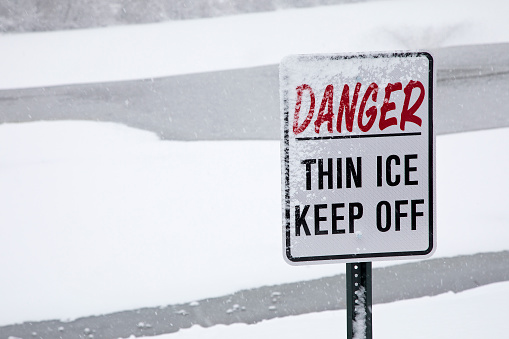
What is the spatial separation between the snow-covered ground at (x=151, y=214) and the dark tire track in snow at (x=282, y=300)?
113 mm

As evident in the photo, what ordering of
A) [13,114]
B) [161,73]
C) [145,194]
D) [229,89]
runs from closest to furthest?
[145,194]
[13,114]
[229,89]
[161,73]

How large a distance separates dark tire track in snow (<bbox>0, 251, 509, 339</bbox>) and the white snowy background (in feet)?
0.31

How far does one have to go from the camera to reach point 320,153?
1680 mm

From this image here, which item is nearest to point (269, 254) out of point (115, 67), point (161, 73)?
point (161, 73)

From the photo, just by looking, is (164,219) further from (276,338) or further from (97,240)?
(276,338)

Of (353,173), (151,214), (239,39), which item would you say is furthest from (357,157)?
(239,39)

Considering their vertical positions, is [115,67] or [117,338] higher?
[115,67]

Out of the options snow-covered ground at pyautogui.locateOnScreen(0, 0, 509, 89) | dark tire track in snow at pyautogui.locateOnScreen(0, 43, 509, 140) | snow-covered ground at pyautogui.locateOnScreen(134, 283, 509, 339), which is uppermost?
snow-covered ground at pyautogui.locateOnScreen(0, 0, 509, 89)

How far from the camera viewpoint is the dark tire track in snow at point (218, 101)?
805cm

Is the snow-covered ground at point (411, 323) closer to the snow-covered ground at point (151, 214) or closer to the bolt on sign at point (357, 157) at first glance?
the snow-covered ground at point (151, 214)

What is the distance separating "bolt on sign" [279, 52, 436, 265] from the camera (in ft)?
5.50

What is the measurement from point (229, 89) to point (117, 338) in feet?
19.3

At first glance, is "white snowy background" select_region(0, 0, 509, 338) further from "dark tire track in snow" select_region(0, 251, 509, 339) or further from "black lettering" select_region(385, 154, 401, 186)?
"black lettering" select_region(385, 154, 401, 186)

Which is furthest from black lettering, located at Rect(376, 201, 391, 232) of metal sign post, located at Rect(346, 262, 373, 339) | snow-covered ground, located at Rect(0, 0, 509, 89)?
Result: snow-covered ground, located at Rect(0, 0, 509, 89)
